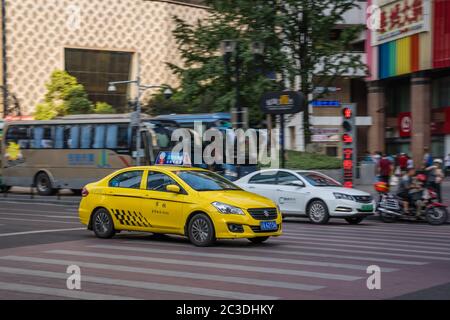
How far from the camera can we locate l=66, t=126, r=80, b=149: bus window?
3309 centimetres

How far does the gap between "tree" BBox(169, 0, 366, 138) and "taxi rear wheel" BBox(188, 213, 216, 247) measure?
21.7 meters

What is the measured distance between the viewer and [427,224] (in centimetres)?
2123

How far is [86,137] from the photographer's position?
32844 millimetres

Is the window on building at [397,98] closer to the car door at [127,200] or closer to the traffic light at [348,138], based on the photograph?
the traffic light at [348,138]

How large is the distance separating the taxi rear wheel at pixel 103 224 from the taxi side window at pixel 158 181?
4.06ft

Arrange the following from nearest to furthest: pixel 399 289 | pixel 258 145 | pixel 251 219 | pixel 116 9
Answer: pixel 399 289 → pixel 251 219 → pixel 258 145 → pixel 116 9

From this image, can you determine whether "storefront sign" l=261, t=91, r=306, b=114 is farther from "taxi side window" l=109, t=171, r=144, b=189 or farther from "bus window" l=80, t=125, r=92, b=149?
"taxi side window" l=109, t=171, r=144, b=189

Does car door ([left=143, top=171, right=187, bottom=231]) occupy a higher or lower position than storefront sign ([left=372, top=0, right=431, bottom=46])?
lower

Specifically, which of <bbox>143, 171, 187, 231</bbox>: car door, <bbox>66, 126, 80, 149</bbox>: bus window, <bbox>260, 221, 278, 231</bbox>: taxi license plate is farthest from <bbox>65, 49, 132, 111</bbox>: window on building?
<bbox>260, 221, 278, 231</bbox>: taxi license plate

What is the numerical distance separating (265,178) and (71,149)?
1430cm

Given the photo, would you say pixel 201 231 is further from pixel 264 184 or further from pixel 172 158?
pixel 172 158

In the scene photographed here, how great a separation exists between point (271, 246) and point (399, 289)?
191 inches
